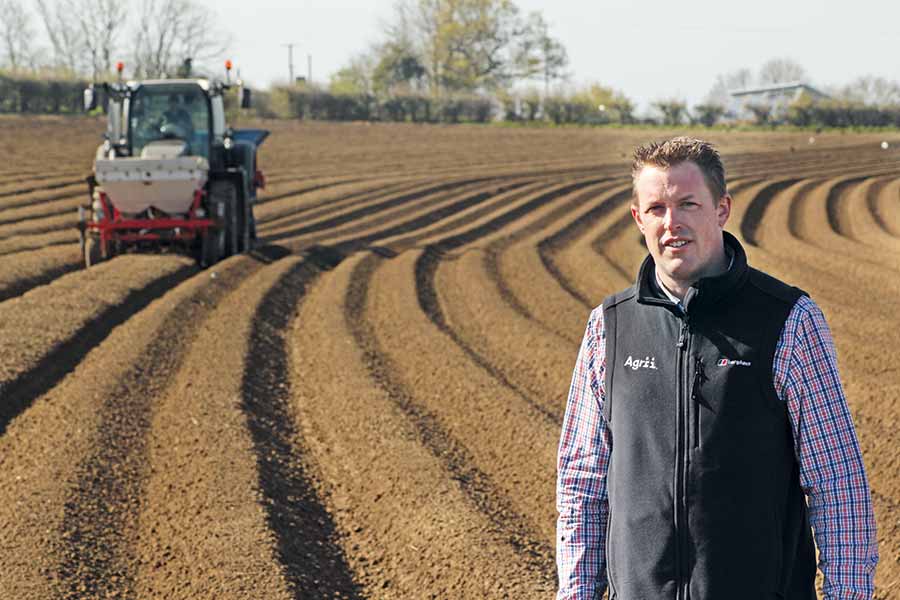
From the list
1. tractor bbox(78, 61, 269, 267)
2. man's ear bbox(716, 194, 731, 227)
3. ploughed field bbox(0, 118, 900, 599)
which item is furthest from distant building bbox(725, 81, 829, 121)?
man's ear bbox(716, 194, 731, 227)

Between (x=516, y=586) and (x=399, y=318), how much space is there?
6.25m

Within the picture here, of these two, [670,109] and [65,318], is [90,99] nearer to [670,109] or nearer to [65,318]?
[65,318]

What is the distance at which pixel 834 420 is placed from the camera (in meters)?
2.23

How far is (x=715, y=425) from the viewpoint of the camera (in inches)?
88.3

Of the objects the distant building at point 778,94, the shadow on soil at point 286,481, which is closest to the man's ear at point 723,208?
the shadow on soil at point 286,481

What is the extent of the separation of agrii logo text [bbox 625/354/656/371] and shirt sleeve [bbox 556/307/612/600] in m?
0.10

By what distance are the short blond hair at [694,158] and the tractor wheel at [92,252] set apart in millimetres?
12113

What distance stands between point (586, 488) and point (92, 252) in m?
12.1

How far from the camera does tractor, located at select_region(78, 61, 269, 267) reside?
43.5 ft

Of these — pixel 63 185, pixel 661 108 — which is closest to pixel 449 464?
pixel 63 185

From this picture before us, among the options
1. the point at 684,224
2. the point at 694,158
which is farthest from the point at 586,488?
the point at 694,158

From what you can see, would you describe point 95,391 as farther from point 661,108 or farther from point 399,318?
point 661,108

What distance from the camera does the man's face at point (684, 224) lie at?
2352mm

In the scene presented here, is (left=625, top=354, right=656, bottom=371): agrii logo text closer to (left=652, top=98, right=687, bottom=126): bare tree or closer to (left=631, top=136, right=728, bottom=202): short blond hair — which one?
(left=631, top=136, right=728, bottom=202): short blond hair
